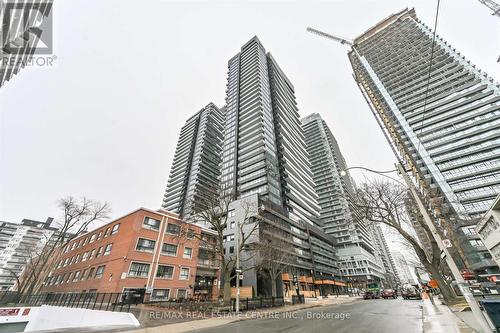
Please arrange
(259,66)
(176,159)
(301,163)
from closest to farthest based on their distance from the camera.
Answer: (301,163) → (259,66) → (176,159)

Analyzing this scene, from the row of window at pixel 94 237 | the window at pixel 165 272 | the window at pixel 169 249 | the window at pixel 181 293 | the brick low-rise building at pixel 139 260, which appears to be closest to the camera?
the brick low-rise building at pixel 139 260

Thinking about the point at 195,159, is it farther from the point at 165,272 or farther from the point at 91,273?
the point at 165,272

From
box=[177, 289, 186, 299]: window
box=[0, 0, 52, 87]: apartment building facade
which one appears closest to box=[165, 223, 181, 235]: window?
box=[177, 289, 186, 299]: window

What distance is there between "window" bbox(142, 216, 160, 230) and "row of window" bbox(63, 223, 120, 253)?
448cm

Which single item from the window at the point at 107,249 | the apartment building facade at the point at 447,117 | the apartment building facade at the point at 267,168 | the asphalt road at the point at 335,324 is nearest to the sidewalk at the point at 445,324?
the asphalt road at the point at 335,324

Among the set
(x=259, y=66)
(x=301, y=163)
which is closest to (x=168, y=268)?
(x=301, y=163)

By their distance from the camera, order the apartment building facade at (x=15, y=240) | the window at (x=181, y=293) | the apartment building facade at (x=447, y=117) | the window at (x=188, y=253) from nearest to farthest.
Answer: the window at (x=181, y=293), the window at (x=188, y=253), the apartment building facade at (x=447, y=117), the apartment building facade at (x=15, y=240)

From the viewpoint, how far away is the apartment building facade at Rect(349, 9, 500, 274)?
2199 inches

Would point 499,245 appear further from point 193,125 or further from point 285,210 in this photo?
point 193,125

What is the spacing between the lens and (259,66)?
91938 millimetres

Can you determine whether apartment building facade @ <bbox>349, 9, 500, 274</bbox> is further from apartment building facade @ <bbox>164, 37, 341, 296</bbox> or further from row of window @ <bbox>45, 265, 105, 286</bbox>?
row of window @ <bbox>45, 265, 105, 286</bbox>

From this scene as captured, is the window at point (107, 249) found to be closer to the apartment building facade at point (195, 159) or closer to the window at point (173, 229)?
the window at point (173, 229)

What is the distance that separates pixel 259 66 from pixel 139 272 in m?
89.0

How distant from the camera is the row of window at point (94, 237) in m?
31.1
